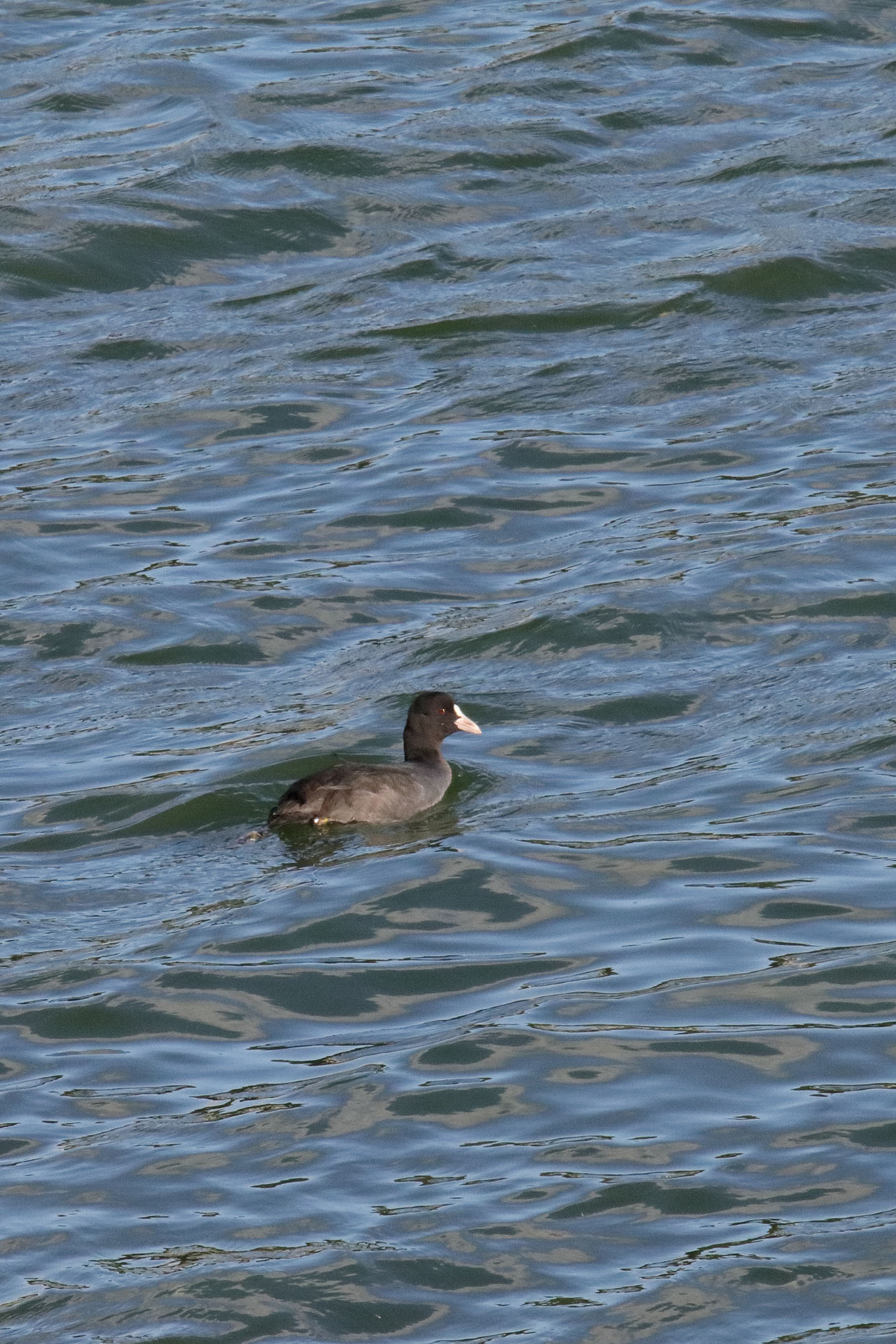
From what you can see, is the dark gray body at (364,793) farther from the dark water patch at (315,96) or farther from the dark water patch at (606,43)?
the dark water patch at (606,43)

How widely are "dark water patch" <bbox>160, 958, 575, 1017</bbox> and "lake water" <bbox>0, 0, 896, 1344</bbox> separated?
0.08 feet

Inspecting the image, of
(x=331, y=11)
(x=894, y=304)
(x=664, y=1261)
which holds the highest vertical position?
(x=331, y=11)

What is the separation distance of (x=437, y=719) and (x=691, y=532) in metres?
3.37

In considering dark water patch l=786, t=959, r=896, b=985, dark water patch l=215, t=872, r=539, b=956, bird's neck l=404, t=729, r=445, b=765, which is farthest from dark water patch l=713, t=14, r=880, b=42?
dark water patch l=786, t=959, r=896, b=985

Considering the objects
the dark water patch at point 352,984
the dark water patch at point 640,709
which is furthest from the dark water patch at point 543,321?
the dark water patch at point 352,984

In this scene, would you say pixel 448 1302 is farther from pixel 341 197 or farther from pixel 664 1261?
pixel 341 197

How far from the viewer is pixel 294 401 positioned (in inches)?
637

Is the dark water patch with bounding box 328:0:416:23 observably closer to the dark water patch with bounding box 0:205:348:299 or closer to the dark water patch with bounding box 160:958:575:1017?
the dark water patch with bounding box 0:205:348:299

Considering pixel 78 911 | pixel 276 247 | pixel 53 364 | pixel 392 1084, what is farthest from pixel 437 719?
pixel 276 247

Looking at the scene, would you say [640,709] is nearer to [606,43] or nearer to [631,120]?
[631,120]

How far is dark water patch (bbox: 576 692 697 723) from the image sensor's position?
1170cm

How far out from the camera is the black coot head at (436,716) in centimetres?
1109

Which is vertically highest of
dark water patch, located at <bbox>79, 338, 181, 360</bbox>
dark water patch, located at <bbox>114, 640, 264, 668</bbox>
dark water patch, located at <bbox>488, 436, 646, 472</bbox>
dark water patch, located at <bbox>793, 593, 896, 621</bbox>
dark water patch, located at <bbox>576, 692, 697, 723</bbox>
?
dark water patch, located at <bbox>79, 338, 181, 360</bbox>

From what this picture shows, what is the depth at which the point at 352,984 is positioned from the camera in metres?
9.19
